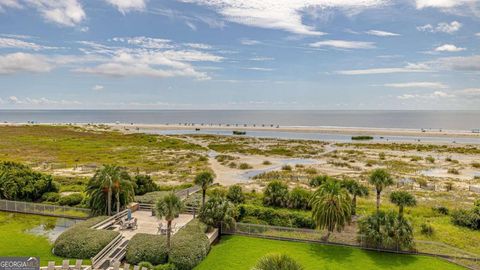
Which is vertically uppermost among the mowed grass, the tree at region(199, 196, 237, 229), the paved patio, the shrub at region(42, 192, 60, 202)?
the tree at region(199, 196, 237, 229)

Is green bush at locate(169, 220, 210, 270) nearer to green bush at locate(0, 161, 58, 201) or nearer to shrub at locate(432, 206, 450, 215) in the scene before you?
green bush at locate(0, 161, 58, 201)

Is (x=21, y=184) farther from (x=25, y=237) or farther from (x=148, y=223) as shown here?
(x=148, y=223)

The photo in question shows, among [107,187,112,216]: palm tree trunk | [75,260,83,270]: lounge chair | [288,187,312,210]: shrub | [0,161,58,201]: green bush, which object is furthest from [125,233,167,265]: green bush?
[0,161,58,201]: green bush

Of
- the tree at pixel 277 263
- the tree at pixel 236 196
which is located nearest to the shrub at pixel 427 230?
the tree at pixel 236 196

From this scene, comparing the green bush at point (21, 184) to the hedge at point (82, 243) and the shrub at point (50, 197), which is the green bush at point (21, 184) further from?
the hedge at point (82, 243)

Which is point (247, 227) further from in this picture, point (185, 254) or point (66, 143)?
point (66, 143)

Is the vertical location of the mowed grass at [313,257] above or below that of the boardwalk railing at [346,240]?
below

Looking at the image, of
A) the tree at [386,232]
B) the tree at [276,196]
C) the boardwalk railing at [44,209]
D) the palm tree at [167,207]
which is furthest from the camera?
the tree at [276,196]
